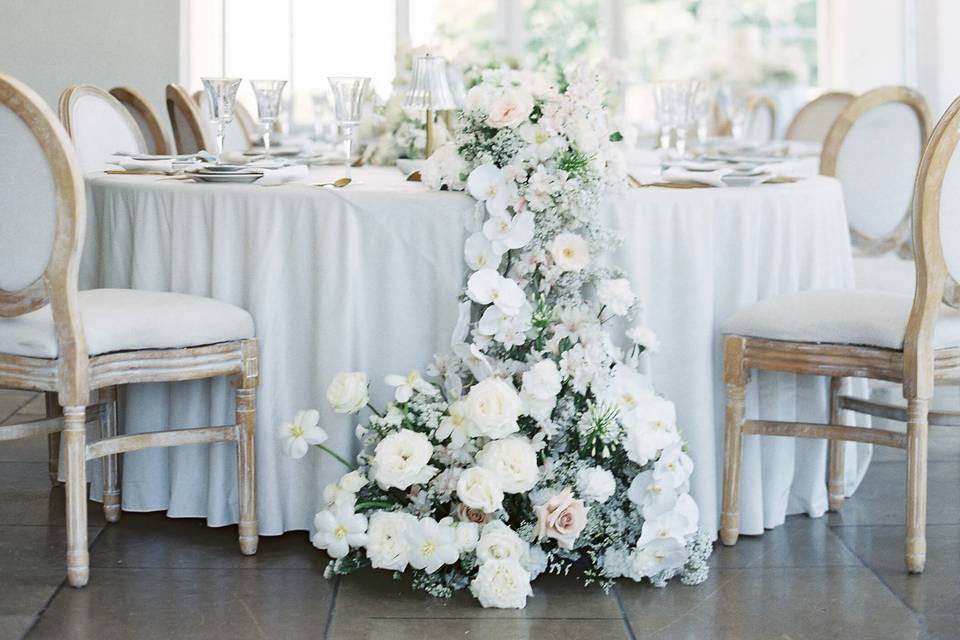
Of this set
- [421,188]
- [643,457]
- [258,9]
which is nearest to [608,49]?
[258,9]

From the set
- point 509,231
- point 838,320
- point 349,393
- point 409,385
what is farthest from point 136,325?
point 838,320

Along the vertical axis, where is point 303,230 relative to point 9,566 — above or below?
above

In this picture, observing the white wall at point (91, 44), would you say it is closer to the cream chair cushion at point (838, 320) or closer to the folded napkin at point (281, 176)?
the folded napkin at point (281, 176)

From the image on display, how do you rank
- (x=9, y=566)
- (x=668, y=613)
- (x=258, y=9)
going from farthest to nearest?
(x=258, y=9)
(x=9, y=566)
(x=668, y=613)

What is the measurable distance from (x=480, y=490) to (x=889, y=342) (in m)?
0.90

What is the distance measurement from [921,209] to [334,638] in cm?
142

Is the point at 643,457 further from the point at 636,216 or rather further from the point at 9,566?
the point at 9,566

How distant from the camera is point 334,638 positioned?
237 cm

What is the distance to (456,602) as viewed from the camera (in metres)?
2.56

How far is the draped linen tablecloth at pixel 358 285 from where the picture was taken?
2.78 metres

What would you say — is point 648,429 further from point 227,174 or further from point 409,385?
point 227,174

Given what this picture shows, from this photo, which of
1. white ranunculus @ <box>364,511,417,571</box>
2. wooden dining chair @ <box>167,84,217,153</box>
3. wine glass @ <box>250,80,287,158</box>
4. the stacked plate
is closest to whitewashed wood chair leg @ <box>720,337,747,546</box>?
white ranunculus @ <box>364,511,417,571</box>

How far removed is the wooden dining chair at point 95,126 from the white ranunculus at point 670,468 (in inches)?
71.4

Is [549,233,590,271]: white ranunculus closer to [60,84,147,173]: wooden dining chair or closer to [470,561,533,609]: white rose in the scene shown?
[470,561,533,609]: white rose
